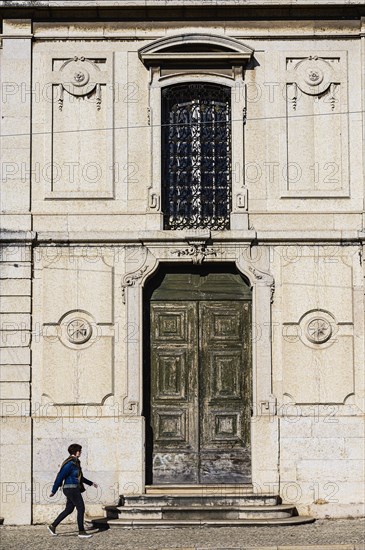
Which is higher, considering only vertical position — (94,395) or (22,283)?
(22,283)

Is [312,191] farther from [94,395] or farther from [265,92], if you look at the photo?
[94,395]

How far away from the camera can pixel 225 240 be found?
21.7m

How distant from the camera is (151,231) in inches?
854

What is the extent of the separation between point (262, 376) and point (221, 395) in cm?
78

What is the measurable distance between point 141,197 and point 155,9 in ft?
10.1

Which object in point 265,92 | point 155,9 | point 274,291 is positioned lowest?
point 274,291

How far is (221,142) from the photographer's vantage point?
22.2 meters

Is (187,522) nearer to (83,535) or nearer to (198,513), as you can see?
(198,513)

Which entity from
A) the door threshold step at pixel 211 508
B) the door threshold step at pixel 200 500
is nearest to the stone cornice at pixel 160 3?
the door threshold step at pixel 200 500

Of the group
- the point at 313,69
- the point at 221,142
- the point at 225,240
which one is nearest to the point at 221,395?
the point at 225,240

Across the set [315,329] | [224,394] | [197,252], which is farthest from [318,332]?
[197,252]

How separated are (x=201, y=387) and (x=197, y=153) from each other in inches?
151

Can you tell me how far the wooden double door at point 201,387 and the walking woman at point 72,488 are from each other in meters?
1.83

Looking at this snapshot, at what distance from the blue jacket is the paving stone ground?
0.76 m
